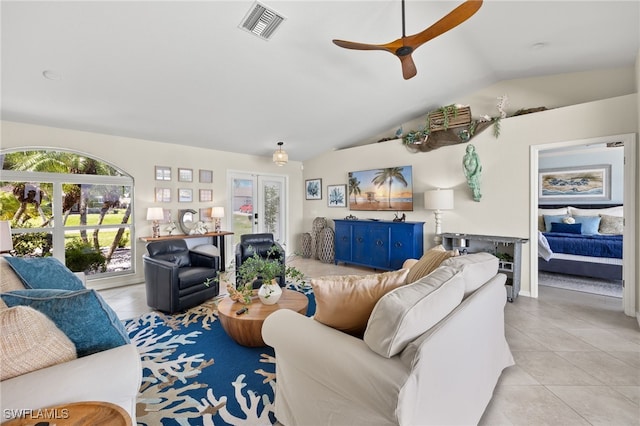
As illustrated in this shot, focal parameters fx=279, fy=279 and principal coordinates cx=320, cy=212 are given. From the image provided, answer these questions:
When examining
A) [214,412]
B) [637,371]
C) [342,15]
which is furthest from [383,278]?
[342,15]

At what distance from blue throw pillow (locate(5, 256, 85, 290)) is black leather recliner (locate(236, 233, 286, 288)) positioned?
2.08m

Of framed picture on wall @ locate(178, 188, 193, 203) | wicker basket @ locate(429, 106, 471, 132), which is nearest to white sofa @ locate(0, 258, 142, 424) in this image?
framed picture on wall @ locate(178, 188, 193, 203)

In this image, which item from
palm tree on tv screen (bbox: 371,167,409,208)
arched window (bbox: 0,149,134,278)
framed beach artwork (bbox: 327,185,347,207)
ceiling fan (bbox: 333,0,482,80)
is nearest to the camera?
ceiling fan (bbox: 333,0,482,80)

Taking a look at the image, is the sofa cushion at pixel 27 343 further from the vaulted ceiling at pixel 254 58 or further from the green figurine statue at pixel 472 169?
the green figurine statue at pixel 472 169

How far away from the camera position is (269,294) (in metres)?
2.65

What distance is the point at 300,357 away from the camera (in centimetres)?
136

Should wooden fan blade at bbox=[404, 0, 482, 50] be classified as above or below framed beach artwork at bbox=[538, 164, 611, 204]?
above

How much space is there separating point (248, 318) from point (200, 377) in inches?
20.6

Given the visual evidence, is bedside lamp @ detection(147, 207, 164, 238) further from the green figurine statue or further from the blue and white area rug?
the green figurine statue

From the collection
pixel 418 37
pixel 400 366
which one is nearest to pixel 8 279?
pixel 400 366

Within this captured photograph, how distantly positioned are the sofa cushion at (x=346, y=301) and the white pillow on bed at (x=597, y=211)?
20.7ft

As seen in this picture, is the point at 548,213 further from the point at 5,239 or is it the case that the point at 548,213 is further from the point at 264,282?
the point at 5,239

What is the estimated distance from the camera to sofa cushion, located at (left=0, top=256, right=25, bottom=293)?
5.63 ft

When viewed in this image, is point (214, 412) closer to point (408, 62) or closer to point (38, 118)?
point (408, 62)
